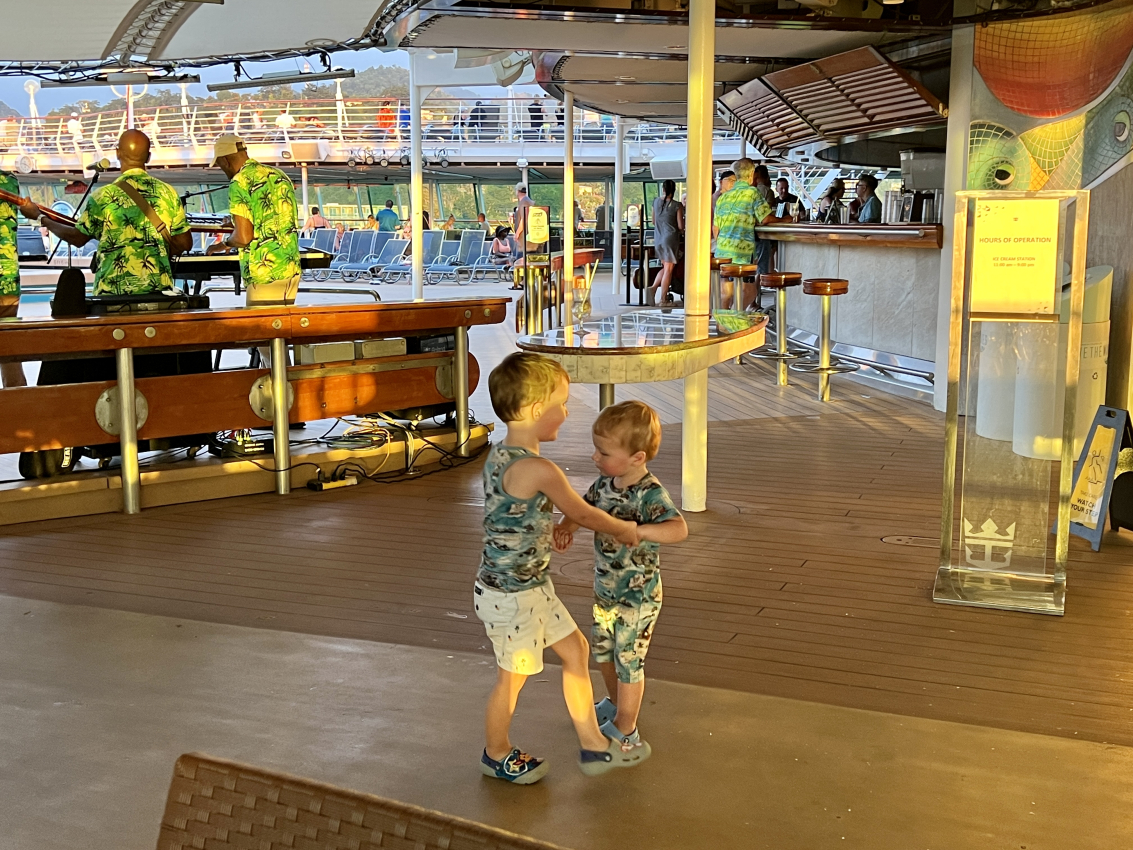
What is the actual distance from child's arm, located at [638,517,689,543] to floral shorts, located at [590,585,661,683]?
236 millimetres

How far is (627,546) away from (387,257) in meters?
22.4

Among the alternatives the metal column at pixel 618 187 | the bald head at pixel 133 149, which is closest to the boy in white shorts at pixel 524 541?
the bald head at pixel 133 149

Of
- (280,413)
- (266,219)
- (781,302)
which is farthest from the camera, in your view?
(781,302)

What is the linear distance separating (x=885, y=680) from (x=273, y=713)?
1765 mm

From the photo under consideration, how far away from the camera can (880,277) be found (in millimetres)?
9602

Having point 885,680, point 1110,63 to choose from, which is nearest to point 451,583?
point 885,680

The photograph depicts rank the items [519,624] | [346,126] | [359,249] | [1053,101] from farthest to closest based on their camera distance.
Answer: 1. [346,126]
2. [359,249]
3. [1053,101]
4. [519,624]

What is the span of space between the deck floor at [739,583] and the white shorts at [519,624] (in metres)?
0.92

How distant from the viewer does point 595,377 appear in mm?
4504

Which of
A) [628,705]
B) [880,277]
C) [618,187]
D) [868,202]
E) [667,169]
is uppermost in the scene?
[667,169]

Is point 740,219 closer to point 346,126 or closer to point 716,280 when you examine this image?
point 716,280

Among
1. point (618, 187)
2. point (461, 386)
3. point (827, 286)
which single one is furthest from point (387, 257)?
point (461, 386)

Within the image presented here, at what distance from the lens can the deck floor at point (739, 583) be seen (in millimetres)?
3510

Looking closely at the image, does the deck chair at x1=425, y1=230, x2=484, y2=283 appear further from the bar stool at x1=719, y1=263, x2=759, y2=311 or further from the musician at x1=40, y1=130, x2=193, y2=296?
the musician at x1=40, y1=130, x2=193, y2=296
